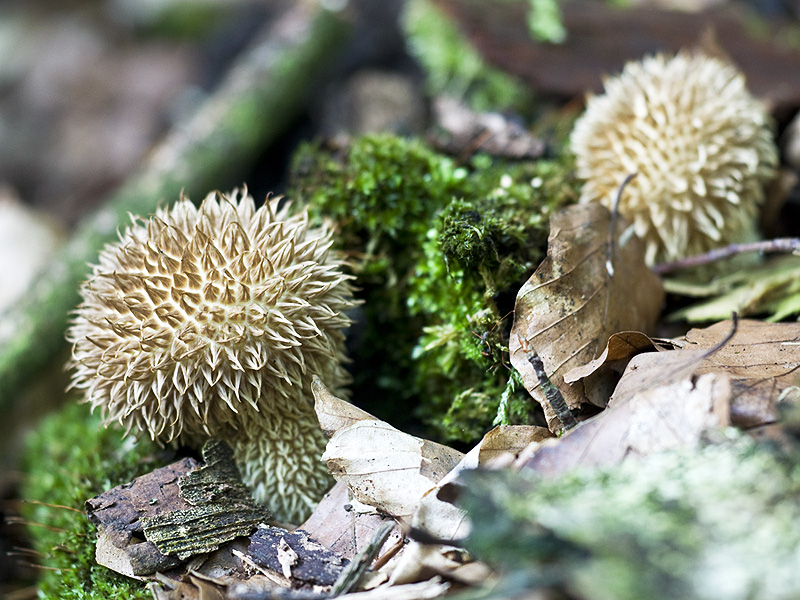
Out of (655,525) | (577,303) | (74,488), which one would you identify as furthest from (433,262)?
(74,488)

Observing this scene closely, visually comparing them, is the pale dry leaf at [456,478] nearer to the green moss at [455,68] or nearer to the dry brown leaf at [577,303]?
the dry brown leaf at [577,303]

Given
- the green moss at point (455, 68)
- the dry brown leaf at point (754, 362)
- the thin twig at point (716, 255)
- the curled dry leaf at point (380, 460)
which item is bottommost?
the dry brown leaf at point (754, 362)

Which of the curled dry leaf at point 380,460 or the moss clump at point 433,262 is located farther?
the moss clump at point 433,262

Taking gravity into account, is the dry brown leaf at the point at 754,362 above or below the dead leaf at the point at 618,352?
below

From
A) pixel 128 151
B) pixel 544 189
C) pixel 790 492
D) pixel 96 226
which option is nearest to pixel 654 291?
pixel 544 189

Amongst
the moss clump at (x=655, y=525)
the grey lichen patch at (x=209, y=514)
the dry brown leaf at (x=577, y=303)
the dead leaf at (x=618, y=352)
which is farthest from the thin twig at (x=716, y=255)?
the grey lichen patch at (x=209, y=514)

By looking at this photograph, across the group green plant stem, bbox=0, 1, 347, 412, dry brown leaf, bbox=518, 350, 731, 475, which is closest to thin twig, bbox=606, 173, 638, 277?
dry brown leaf, bbox=518, 350, 731, 475

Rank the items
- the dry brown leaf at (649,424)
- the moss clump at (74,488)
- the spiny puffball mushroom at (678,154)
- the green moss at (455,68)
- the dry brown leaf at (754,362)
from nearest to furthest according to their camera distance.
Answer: the dry brown leaf at (649,424)
the dry brown leaf at (754,362)
the moss clump at (74,488)
the spiny puffball mushroom at (678,154)
the green moss at (455,68)

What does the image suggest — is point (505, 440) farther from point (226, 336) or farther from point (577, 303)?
point (226, 336)
